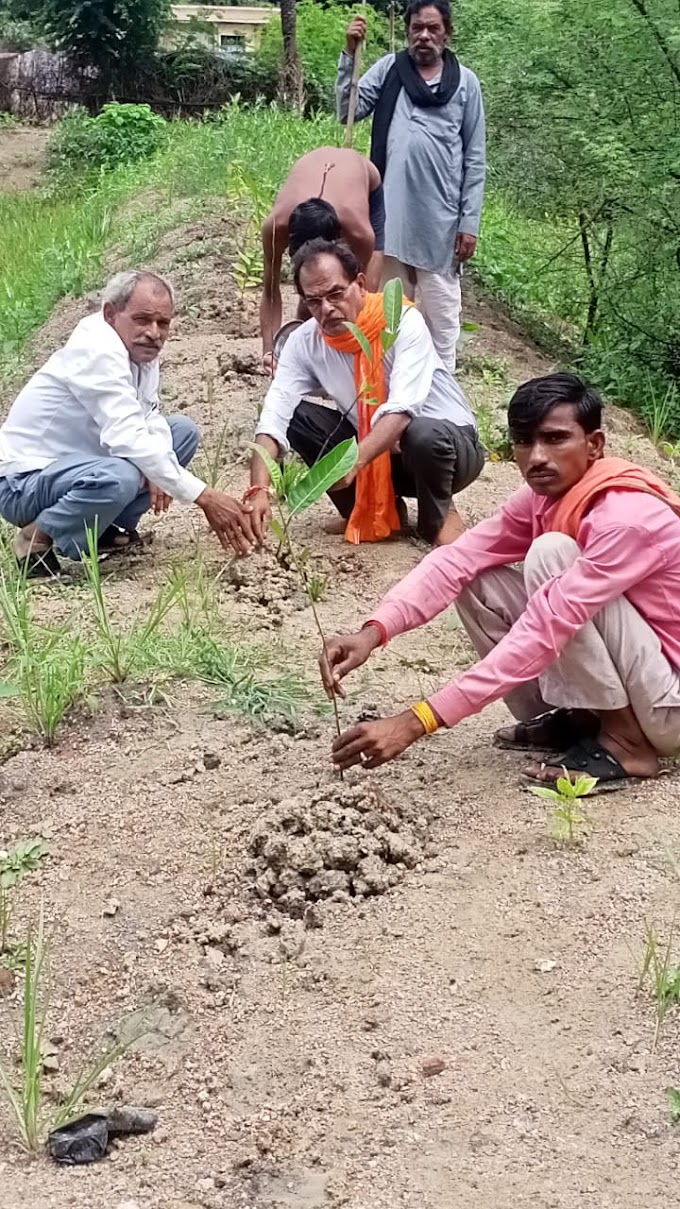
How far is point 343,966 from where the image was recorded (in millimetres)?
2566

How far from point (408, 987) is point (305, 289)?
234 cm

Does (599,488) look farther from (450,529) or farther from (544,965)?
(450,529)

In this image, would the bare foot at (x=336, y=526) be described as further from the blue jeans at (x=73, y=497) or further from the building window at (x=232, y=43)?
the building window at (x=232, y=43)

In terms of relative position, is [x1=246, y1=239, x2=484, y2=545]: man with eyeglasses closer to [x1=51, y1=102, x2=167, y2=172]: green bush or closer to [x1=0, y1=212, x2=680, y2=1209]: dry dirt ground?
[x1=0, y1=212, x2=680, y2=1209]: dry dirt ground

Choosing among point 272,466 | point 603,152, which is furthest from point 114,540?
point 603,152

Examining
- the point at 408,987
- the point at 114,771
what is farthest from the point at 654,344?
the point at 408,987

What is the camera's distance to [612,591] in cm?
282

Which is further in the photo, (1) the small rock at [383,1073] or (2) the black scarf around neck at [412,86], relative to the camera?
(2) the black scarf around neck at [412,86]

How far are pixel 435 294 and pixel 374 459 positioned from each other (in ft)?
6.59

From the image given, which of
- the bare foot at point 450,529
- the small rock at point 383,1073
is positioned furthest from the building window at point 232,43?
the small rock at point 383,1073

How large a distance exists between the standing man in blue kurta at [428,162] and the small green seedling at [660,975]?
4262mm

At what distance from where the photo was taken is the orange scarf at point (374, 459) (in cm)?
433

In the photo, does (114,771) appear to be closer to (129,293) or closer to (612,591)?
(612,591)

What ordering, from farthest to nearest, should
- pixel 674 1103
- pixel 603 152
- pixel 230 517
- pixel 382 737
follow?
pixel 603 152
pixel 230 517
pixel 382 737
pixel 674 1103
